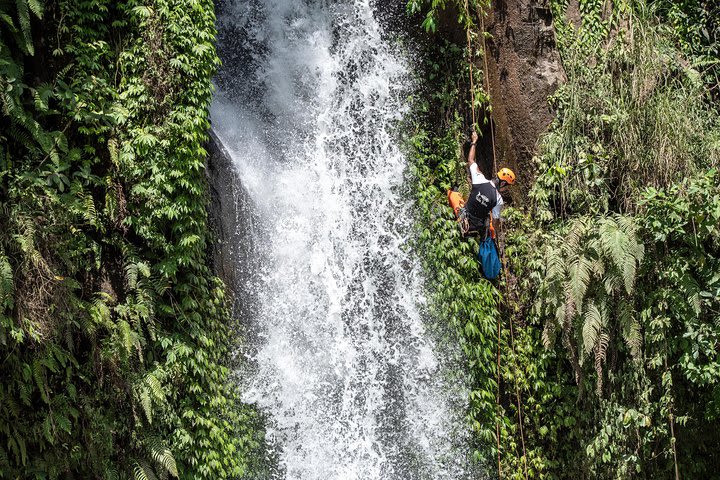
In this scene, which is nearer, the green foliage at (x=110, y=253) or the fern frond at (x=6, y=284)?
the fern frond at (x=6, y=284)

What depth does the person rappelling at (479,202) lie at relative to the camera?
966 cm

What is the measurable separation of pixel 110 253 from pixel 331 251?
8.87 feet

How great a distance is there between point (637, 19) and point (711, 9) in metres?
1.37

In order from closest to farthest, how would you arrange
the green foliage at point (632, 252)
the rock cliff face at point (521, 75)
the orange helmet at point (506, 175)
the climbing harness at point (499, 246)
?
the green foliage at point (632, 252) → the climbing harness at point (499, 246) → the orange helmet at point (506, 175) → the rock cliff face at point (521, 75)

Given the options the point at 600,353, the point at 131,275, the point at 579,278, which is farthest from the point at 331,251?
the point at 600,353

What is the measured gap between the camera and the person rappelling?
31.7ft

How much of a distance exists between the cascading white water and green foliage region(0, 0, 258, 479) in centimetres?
71

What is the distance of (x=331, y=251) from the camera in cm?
996

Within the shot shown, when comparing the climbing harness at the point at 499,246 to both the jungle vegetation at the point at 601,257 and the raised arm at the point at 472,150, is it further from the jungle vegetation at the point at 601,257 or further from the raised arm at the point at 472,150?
the raised arm at the point at 472,150

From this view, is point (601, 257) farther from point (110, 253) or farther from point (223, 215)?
point (110, 253)

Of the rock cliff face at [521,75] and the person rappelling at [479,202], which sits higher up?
the rock cliff face at [521,75]

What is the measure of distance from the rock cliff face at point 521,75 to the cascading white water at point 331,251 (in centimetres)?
125

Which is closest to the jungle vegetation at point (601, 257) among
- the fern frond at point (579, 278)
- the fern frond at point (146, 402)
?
the fern frond at point (579, 278)

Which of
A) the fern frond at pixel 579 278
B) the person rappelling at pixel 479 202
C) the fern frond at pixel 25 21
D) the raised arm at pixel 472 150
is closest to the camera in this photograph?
the fern frond at pixel 25 21
